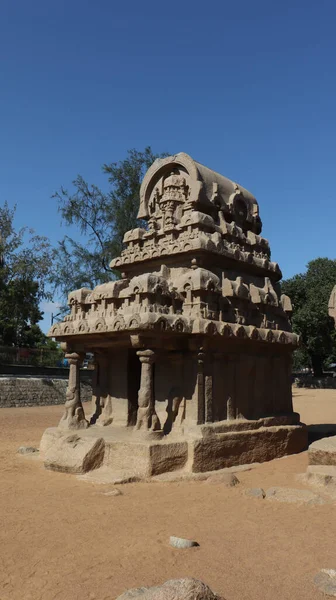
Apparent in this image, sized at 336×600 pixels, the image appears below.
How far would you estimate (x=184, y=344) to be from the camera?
926 cm

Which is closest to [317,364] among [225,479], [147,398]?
[225,479]

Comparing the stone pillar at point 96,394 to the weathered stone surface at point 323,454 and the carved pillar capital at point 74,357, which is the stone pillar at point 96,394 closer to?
the carved pillar capital at point 74,357

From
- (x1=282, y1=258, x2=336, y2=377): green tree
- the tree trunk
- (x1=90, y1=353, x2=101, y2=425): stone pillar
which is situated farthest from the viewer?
the tree trunk

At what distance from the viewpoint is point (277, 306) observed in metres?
11.4

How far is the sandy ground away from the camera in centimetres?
435

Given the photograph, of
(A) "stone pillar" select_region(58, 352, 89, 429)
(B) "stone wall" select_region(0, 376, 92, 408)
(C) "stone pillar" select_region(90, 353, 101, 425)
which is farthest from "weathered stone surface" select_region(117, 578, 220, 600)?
(B) "stone wall" select_region(0, 376, 92, 408)

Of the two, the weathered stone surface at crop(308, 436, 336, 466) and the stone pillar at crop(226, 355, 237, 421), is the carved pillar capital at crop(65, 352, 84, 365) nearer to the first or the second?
the stone pillar at crop(226, 355, 237, 421)

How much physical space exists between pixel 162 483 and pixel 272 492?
5.67 feet

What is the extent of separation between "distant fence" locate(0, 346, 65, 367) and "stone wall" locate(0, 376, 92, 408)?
3.28m

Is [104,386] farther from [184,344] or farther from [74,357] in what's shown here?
[184,344]

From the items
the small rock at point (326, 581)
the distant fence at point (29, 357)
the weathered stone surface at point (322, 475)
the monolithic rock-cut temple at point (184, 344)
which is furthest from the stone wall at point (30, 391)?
the small rock at point (326, 581)

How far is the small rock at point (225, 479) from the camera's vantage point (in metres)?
7.96

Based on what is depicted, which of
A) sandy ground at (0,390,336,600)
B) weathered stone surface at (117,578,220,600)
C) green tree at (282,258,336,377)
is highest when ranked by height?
green tree at (282,258,336,377)

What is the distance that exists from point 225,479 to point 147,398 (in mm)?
1864
